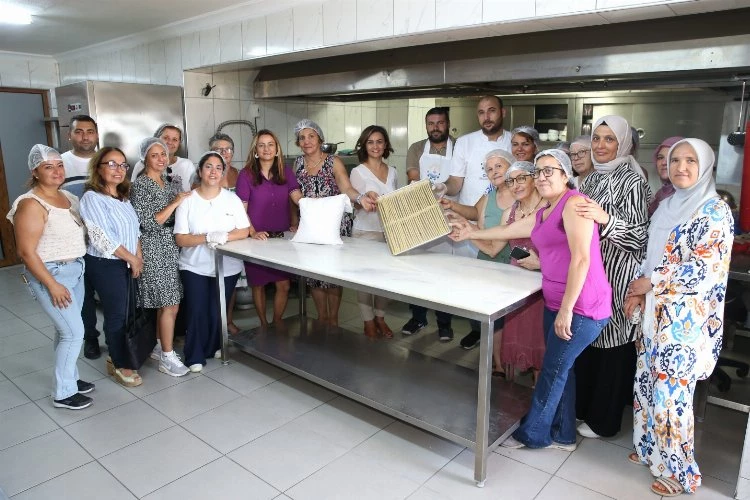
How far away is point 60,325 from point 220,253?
33.5 inches

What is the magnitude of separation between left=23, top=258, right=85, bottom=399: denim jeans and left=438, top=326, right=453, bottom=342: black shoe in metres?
2.21

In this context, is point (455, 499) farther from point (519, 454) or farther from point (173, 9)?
point (173, 9)

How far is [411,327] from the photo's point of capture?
3785mm

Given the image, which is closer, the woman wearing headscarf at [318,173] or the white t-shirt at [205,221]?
the white t-shirt at [205,221]

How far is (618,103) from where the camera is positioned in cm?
471

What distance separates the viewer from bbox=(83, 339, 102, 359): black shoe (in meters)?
3.35

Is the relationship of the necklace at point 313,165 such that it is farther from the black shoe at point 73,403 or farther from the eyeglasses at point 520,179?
the black shoe at point 73,403

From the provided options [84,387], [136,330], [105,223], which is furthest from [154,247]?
[84,387]

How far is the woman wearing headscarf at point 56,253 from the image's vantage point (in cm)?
240

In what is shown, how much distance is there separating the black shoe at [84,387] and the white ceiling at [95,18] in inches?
96.6

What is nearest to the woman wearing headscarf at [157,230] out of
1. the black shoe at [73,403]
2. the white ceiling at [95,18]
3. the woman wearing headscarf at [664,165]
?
the black shoe at [73,403]

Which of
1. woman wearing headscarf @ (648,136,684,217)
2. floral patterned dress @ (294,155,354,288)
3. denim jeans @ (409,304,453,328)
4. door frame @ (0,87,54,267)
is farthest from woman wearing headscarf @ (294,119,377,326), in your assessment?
door frame @ (0,87,54,267)

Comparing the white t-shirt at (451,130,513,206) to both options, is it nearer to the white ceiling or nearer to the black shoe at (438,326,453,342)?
the black shoe at (438,326,453,342)

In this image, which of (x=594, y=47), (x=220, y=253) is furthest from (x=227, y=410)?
(x=594, y=47)
